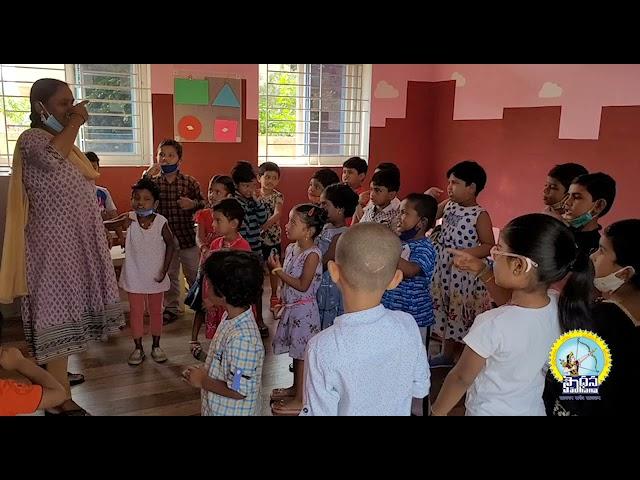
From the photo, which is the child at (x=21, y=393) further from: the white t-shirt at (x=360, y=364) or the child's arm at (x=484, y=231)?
the child's arm at (x=484, y=231)

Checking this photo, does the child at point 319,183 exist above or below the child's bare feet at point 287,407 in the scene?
above

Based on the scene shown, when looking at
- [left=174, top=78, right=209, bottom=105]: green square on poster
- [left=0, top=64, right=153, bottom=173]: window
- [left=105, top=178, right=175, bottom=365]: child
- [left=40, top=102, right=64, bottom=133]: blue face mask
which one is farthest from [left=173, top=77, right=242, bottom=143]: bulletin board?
[left=40, top=102, right=64, bottom=133]: blue face mask

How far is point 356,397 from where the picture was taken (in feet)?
4.47

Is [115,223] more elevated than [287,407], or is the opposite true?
[115,223]

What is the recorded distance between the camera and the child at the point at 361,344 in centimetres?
134

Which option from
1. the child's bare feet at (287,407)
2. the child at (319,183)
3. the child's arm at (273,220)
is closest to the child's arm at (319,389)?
the child's bare feet at (287,407)

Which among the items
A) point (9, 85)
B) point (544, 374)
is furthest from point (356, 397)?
point (9, 85)

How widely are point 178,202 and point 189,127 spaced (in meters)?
1.53

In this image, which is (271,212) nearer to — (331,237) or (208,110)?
(331,237)

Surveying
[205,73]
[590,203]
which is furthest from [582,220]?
[205,73]

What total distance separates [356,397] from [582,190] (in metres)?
1.91

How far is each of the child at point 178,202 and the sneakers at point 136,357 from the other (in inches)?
28.2

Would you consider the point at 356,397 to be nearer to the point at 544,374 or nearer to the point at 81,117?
the point at 544,374

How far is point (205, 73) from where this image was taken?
201 inches
